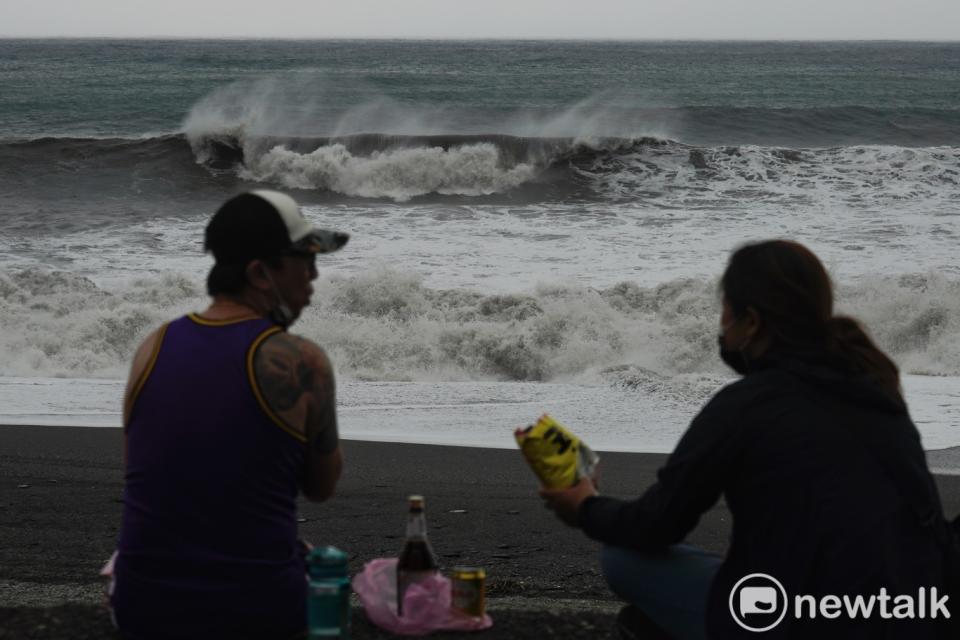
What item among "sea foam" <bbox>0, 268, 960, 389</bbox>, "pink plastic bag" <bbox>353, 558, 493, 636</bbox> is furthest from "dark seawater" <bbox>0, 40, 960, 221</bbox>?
"pink plastic bag" <bbox>353, 558, 493, 636</bbox>

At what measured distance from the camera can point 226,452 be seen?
2512 millimetres

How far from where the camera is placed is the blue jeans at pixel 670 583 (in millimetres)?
2725

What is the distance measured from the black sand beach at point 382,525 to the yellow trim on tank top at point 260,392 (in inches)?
41.0

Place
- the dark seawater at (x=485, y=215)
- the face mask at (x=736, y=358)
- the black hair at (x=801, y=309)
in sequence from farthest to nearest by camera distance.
Answer: the dark seawater at (x=485, y=215) < the face mask at (x=736, y=358) < the black hair at (x=801, y=309)

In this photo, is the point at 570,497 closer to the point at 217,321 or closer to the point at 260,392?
the point at 260,392

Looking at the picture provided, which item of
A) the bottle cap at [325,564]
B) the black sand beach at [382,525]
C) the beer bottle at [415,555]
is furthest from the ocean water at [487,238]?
the bottle cap at [325,564]

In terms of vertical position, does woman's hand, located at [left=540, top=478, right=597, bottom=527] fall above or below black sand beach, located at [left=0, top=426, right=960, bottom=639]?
above

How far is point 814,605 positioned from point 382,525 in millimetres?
2955

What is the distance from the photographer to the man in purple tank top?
2.51 m

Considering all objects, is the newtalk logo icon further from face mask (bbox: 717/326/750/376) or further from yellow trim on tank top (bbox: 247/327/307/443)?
yellow trim on tank top (bbox: 247/327/307/443)

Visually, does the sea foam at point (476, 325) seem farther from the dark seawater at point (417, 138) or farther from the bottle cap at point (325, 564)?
the dark seawater at point (417, 138)

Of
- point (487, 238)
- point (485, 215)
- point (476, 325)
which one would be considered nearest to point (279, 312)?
point (476, 325)

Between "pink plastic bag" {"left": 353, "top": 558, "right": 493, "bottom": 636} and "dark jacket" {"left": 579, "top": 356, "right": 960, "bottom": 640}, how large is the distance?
3.18 ft

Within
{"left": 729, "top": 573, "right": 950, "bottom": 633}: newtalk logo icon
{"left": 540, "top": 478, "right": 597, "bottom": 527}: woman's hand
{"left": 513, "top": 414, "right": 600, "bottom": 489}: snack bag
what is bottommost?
{"left": 729, "top": 573, "right": 950, "bottom": 633}: newtalk logo icon
